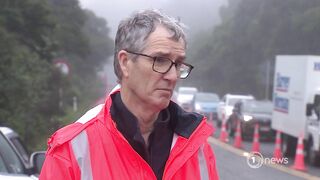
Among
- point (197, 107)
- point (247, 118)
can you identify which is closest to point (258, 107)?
point (247, 118)

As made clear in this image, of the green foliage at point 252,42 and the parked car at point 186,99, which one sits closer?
the parked car at point 186,99

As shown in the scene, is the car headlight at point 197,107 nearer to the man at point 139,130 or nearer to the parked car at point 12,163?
the parked car at point 12,163

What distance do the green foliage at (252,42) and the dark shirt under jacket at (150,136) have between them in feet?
105

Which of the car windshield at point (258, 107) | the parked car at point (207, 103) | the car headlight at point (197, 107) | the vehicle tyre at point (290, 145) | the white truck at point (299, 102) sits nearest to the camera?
the white truck at point (299, 102)

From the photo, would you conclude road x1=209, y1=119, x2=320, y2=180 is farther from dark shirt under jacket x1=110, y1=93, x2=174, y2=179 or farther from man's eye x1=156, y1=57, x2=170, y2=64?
man's eye x1=156, y1=57, x2=170, y2=64

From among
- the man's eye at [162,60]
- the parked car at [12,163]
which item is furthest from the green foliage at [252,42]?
the man's eye at [162,60]

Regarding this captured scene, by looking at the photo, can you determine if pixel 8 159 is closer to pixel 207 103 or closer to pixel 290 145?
pixel 290 145

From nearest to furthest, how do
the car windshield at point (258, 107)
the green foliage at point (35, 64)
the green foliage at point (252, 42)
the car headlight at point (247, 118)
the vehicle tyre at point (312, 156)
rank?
the green foliage at point (35, 64)
the vehicle tyre at point (312, 156)
the car headlight at point (247, 118)
the car windshield at point (258, 107)
the green foliage at point (252, 42)

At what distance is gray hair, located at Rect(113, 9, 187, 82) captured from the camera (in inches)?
104

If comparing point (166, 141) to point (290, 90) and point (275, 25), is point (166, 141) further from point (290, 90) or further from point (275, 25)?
point (275, 25)

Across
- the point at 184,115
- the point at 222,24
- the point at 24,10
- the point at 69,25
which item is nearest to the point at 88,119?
the point at 184,115

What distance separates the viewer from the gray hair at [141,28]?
8.64ft

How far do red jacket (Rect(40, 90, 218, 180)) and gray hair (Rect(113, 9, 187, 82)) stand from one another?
0.24 meters

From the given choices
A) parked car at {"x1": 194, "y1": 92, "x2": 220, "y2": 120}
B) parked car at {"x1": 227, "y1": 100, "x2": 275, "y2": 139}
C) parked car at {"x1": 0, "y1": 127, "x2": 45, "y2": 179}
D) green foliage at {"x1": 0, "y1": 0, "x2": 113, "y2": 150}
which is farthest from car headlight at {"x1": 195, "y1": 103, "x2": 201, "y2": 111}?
parked car at {"x1": 0, "y1": 127, "x2": 45, "y2": 179}
